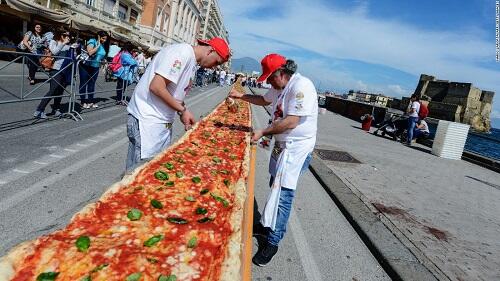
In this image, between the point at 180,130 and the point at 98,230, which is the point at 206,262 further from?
the point at 180,130

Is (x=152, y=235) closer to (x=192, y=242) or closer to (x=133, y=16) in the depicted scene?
(x=192, y=242)

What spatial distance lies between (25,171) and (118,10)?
182 ft

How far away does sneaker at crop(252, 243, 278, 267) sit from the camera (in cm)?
421

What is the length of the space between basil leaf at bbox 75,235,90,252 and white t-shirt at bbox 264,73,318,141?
245 centimetres

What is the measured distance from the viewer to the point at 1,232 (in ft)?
12.6

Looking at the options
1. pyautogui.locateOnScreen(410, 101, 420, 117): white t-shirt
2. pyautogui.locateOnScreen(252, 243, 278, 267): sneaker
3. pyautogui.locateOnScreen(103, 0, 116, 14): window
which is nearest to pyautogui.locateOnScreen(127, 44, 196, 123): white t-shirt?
pyautogui.locateOnScreen(252, 243, 278, 267): sneaker

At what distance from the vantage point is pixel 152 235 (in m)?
2.95

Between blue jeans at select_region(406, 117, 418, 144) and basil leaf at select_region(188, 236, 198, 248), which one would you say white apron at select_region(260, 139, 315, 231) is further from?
blue jeans at select_region(406, 117, 418, 144)

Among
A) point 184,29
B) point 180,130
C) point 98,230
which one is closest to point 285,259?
point 98,230

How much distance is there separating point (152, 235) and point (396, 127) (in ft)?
59.9

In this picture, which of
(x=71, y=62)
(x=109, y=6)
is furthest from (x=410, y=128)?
(x=109, y=6)

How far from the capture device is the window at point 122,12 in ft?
183

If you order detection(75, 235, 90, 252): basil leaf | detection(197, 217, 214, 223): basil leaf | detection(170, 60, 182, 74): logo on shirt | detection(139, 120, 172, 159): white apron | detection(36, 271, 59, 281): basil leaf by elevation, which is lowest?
detection(36, 271, 59, 281): basil leaf

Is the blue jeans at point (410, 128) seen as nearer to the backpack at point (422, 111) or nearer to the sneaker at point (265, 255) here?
the backpack at point (422, 111)
